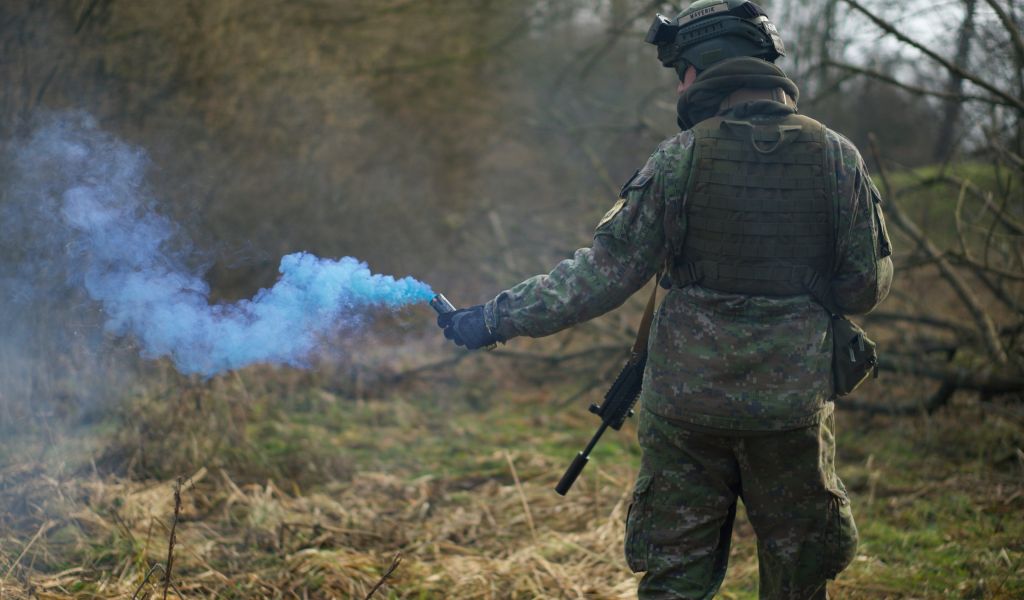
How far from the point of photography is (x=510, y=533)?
4902 millimetres

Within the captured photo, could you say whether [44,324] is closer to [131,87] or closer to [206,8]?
[131,87]

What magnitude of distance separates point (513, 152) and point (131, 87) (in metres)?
11.0

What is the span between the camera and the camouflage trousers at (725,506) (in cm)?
286

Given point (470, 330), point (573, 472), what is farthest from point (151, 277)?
point (573, 472)

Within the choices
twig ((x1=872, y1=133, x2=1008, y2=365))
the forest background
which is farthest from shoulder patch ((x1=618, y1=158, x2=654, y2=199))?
twig ((x1=872, y1=133, x2=1008, y2=365))

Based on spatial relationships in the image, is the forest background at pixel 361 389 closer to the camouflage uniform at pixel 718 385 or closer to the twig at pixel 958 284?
the twig at pixel 958 284

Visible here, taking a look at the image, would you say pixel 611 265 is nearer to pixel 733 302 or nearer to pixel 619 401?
pixel 733 302

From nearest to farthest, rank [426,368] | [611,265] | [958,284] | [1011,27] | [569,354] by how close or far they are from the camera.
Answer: [611,265]
[1011,27]
[958,284]
[569,354]
[426,368]

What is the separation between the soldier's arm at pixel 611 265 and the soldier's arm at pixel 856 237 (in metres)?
0.52

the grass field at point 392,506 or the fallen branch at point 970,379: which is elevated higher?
the fallen branch at point 970,379

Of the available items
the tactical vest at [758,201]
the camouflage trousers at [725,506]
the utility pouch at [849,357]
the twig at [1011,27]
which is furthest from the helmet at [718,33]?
the twig at [1011,27]

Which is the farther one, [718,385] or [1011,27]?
[1011,27]

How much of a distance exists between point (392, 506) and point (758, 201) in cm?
338

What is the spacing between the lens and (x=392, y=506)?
17.6ft
